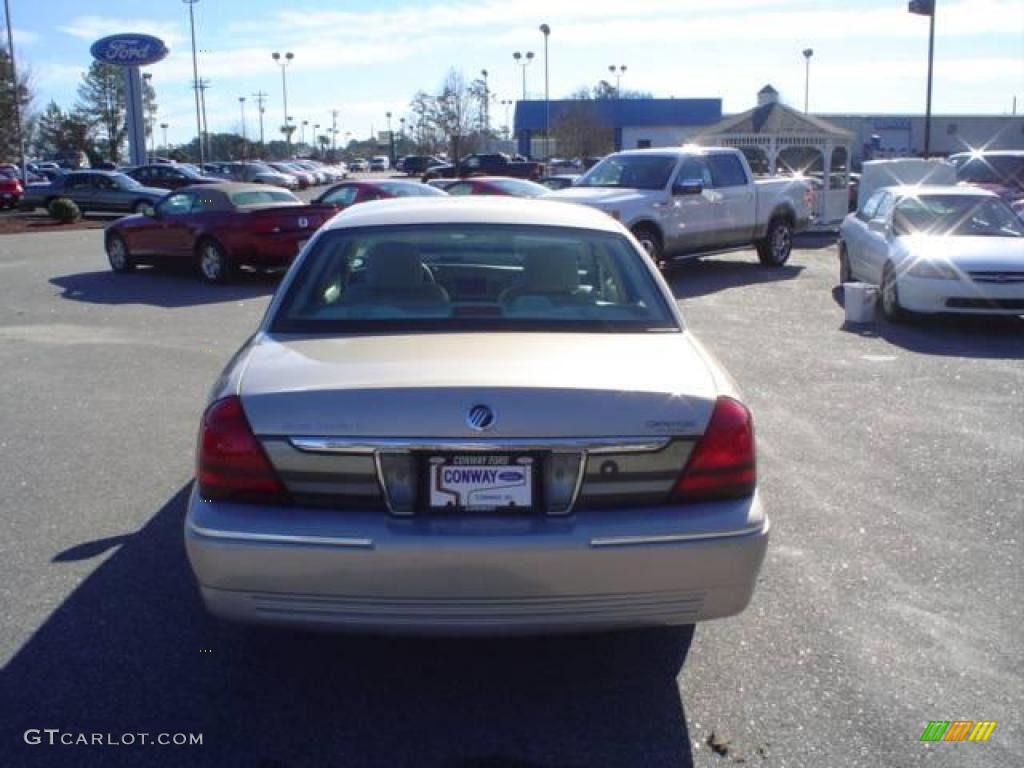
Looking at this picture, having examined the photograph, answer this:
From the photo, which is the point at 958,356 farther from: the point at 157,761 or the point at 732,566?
the point at 157,761

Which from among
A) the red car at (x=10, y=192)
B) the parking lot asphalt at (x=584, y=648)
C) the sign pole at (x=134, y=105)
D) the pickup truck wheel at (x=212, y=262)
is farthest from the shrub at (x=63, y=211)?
the parking lot asphalt at (x=584, y=648)

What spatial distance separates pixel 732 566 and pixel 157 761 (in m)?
1.87

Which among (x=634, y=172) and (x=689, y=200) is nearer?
(x=689, y=200)

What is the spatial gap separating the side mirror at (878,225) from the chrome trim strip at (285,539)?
35.9 ft

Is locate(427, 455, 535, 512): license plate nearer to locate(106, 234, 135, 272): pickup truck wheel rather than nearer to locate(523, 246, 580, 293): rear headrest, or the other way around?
locate(523, 246, 580, 293): rear headrest

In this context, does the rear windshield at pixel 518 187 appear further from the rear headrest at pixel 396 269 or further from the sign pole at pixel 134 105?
the sign pole at pixel 134 105

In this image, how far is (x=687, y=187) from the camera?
15133 mm

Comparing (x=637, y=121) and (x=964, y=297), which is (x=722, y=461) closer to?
(x=964, y=297)

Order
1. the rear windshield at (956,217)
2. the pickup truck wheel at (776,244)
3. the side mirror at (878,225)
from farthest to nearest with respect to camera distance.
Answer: the pickup truck wheel at (776,244) → the side mirror at (878,225) → the rear windshield at (956,217)

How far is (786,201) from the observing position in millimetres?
18047

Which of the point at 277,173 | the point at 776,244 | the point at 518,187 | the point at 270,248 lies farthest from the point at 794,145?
the point at 277,173

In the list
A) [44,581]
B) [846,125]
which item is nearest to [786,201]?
[44,581]

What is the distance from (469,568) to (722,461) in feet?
2.89

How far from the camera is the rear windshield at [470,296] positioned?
4.16 meters
